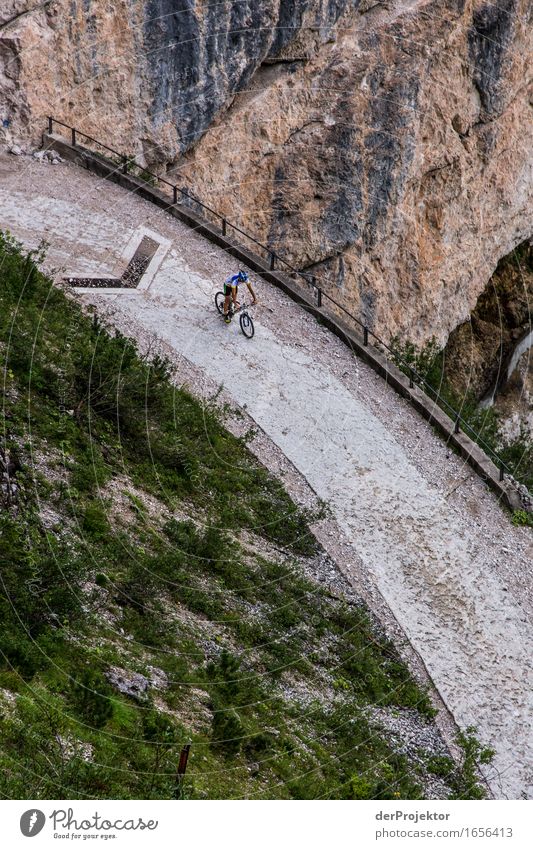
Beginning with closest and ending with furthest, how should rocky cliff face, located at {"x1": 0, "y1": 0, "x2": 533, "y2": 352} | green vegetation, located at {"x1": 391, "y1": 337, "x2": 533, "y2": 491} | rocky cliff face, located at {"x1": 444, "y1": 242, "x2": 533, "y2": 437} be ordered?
green vegetation, located at {"x1": 391, "y1": 337, "x2": 533, "y2": 491}, rocky cliff face, located at {"x1": 0, "y1": 0, "x2": 533, "y2": 352}, rocky cliff face, located at {"x1": 444, "y1": 242, "x2": 533, "y2": 437}

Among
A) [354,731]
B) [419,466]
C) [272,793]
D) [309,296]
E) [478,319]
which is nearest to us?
[272,793]

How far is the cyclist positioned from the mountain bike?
0.09m

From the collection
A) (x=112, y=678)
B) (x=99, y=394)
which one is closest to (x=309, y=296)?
(x=99, y=394)

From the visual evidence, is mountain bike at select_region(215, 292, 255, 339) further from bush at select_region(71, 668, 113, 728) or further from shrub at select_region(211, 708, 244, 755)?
bush at select_region(71, 668, 113, 728)

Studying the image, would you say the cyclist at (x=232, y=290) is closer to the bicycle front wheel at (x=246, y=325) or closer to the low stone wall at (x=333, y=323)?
the bicycle front wheel at (x=246, y=325)

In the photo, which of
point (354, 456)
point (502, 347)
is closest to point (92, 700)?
point (354, 456)

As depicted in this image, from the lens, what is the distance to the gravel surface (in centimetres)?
1906

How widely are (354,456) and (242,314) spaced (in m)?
4.65

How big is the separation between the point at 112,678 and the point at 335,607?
587 cm

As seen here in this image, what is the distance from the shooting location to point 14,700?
12.8 m

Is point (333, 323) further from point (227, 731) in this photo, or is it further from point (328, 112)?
point (227, 731)

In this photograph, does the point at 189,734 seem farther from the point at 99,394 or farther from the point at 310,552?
the point at 99,394

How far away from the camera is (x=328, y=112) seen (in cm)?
3472

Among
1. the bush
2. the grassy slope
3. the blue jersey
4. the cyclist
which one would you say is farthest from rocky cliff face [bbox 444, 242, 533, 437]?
the bush
